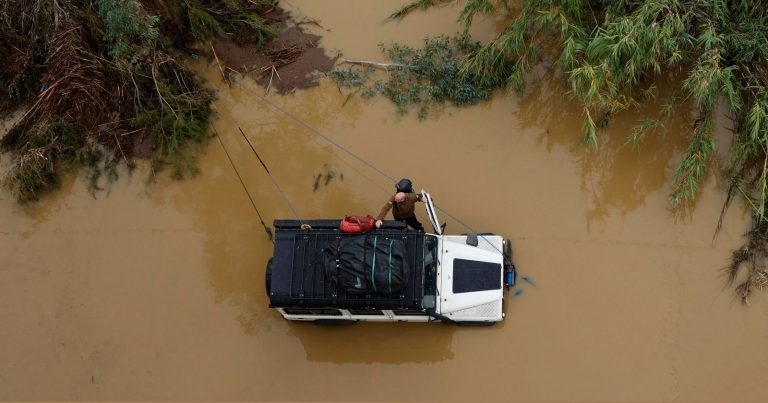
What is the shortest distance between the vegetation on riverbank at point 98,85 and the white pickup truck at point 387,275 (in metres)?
2.85

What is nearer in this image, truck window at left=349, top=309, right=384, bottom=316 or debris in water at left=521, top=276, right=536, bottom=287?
truck window at left=349, top=309, right=384, bottom=316

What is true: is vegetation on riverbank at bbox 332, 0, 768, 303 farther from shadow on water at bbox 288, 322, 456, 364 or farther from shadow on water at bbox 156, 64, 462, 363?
shadow on water at bbox 288, 322, 456, 364

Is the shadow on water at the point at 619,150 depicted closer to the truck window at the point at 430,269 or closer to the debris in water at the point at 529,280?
the debris in water at the point at 529,280

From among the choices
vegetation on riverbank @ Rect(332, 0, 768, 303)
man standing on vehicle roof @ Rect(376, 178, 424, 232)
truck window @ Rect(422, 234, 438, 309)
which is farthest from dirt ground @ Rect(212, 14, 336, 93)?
truck window @ Rect(422, 234, 438, 309)

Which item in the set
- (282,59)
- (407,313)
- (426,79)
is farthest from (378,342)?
(282,59)

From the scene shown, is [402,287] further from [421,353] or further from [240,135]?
[240,135]

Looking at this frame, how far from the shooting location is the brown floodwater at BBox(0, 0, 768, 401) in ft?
26.3

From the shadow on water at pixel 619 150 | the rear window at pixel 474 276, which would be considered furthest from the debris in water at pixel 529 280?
the shadow on water at pixel 619 150

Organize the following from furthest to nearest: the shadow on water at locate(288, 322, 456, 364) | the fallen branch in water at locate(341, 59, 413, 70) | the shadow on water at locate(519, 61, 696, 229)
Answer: the fallen branch in water at locate(341, 59, 413, 70) < the shadow on water at locate(519, 61, 696, 229) < the shadow on water at locate(288, 322, 456, 364)

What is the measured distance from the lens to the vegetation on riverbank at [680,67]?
25.4 feet

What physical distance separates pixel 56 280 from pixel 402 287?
5.05 metres

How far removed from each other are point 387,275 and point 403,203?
1.15 m

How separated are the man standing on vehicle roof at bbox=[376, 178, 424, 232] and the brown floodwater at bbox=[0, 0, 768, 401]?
0.68 m

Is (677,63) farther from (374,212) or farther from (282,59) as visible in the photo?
(282,59)
